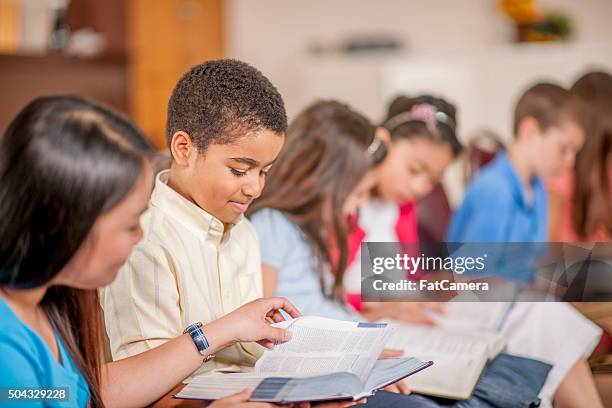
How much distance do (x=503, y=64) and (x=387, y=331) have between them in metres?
2.89

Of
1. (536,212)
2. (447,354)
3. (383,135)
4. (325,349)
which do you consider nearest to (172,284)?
(325,349)

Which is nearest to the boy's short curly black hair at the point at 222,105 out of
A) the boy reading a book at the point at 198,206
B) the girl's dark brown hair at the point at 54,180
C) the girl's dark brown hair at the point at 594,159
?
the boy reading a book at the point at 198,206

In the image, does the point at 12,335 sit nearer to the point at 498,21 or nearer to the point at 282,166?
the point at 282,166

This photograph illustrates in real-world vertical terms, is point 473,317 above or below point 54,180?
below

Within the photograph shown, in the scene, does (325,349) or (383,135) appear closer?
(325,349)

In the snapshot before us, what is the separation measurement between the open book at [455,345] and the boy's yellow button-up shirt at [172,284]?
0.32 metres

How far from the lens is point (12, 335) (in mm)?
748

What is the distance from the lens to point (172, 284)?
93 centimetres

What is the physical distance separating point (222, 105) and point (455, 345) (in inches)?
22.8

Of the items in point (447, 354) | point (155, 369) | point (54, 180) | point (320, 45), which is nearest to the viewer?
point (54, 180)

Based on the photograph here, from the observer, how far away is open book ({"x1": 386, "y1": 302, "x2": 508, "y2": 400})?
1.13m

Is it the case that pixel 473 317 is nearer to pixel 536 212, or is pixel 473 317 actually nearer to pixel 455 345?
pixel 455 345

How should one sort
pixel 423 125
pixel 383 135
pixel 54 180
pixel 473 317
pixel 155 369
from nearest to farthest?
pixel 54 180
pixel 155 369
pixel 473 317
pixel 383 135
pixel 423 125

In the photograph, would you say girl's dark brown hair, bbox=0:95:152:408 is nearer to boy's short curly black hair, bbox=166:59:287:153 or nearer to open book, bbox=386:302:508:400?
boy's short curly black hair, bbox=166:59:287:153
